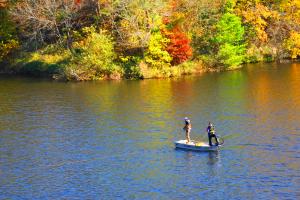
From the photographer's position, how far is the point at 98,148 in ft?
185

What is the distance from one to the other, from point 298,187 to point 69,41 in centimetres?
7169

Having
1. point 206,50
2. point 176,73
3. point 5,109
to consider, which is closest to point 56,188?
point 5,109

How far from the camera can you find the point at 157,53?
9681cm

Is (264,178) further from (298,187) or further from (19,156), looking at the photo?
(19,156)

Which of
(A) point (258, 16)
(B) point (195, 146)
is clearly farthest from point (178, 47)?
(B) point (195, 146)

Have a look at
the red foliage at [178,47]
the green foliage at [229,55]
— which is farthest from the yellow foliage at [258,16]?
the red foliage at [178,47]

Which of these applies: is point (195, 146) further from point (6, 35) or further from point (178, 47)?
point (6, 35)

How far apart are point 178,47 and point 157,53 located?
4709mm

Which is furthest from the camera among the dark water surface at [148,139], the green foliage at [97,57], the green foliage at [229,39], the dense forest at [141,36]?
the green foliage at [229,39]

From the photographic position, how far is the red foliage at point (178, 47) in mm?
99062

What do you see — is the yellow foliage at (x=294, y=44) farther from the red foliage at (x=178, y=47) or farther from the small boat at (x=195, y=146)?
the small boat at (x=195, y=146)

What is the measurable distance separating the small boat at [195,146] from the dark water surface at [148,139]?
70cm

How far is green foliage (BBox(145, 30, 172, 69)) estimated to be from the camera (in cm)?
9681

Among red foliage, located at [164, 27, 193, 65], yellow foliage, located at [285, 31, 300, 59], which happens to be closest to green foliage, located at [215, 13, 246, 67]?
red foliage, located at [164, 27, 193, 65]
